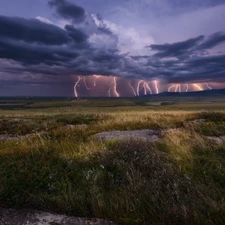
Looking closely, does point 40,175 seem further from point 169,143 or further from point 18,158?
point 169,143

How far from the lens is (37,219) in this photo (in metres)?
3.79

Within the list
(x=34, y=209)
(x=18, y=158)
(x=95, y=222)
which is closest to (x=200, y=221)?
Result: (x=95, y=222)

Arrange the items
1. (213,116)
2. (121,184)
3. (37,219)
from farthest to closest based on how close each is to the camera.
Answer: (213,116) < (121,184) < (37,219)

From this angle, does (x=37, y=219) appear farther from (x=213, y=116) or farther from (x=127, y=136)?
(x=213, y=116)

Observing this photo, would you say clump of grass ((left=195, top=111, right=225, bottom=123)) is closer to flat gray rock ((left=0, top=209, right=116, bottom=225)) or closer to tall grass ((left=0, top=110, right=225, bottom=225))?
tall grass ((left=0, top=110, right=225, bottom=225))

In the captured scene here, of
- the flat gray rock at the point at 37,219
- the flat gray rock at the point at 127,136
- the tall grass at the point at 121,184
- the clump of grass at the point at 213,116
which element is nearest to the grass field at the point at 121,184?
the tall grass at the point at 121,184

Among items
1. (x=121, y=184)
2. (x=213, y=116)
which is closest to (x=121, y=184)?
(x=121, y=184)

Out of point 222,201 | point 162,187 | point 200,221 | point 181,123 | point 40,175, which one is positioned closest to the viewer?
point 200,221

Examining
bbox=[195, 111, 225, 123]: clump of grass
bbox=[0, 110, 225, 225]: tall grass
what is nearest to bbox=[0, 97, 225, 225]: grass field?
bbox=[0, 110, 225, 225]: tall grass

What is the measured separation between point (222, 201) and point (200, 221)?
1.95ft

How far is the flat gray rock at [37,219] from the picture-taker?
3.66m

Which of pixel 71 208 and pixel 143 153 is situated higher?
pixel 143 153

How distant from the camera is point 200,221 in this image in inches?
138

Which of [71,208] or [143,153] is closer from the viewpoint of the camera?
[71,208]
